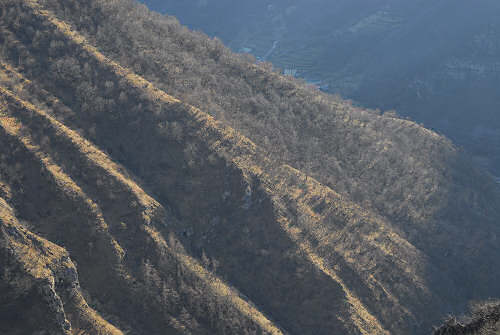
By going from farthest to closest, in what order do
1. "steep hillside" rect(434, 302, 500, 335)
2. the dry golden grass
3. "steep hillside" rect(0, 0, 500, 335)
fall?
the dry golden grass < "steep hillside" rect(0, 0, 500, 335) < "steep hillside" rect(434, 302, 500, 335)

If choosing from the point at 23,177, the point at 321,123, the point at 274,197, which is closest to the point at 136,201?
the point at 23,177

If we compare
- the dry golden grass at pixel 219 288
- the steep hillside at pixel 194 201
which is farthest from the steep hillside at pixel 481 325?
the steep hillside at pixel 194 201

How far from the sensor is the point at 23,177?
1784 inches

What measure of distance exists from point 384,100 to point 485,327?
17208 cm

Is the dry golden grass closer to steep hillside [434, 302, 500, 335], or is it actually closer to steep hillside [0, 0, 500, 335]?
steep hillside [0, 0, 500, 335]

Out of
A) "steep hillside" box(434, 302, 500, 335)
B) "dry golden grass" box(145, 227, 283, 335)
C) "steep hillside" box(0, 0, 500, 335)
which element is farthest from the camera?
"dry golden grass" box(145, 227, 283, 335)

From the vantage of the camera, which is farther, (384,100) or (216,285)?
(384,100)

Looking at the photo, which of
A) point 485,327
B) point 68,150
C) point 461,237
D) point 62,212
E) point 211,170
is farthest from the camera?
point 461,237

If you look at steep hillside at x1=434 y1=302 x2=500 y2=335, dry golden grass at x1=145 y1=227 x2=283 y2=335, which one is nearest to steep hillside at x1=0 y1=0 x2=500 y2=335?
dry golden grass at x1=145 y1=227 x2=283 y2=335

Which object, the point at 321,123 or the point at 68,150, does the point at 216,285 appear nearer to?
the point at 68,150

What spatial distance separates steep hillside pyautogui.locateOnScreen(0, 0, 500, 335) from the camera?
4484cm

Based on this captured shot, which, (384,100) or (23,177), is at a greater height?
(384,100)

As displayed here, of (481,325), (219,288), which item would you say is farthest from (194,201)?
(481,325)

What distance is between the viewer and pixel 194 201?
57812 millimetres
